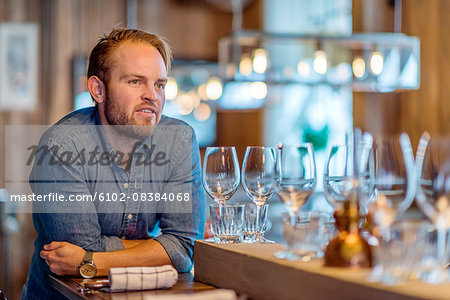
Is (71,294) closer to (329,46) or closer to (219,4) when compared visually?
(329,46)

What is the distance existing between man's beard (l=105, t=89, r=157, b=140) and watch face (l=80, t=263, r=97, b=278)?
51cm

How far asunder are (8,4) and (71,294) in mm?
Answer: 4519

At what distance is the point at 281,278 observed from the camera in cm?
124

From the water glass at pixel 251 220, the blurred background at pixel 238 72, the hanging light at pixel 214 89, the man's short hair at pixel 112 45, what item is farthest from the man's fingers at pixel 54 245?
the hanging light at pixel 214 89

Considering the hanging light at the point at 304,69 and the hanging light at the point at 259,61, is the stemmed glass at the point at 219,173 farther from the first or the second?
the hanging light at the point at 304,69

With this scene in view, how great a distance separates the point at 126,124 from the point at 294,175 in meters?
0.78

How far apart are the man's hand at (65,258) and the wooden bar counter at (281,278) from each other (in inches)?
12.7

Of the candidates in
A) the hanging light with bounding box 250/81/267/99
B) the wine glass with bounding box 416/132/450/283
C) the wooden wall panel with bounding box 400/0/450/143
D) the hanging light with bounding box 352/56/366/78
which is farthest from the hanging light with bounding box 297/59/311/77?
the wine glass with bounding box 416/132/450/283

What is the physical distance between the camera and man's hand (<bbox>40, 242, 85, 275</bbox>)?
1.66 m

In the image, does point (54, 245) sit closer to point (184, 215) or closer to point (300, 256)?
point (184, 215)

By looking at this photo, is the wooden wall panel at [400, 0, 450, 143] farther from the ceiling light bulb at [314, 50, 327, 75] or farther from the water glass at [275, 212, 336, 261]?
the water glass at [275, 212, 336, 261]

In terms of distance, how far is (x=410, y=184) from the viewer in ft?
4.09

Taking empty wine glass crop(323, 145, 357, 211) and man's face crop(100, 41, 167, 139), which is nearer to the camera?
empty wine glass crop(323, 145, 357, 211)

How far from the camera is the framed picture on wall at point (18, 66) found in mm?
5422
